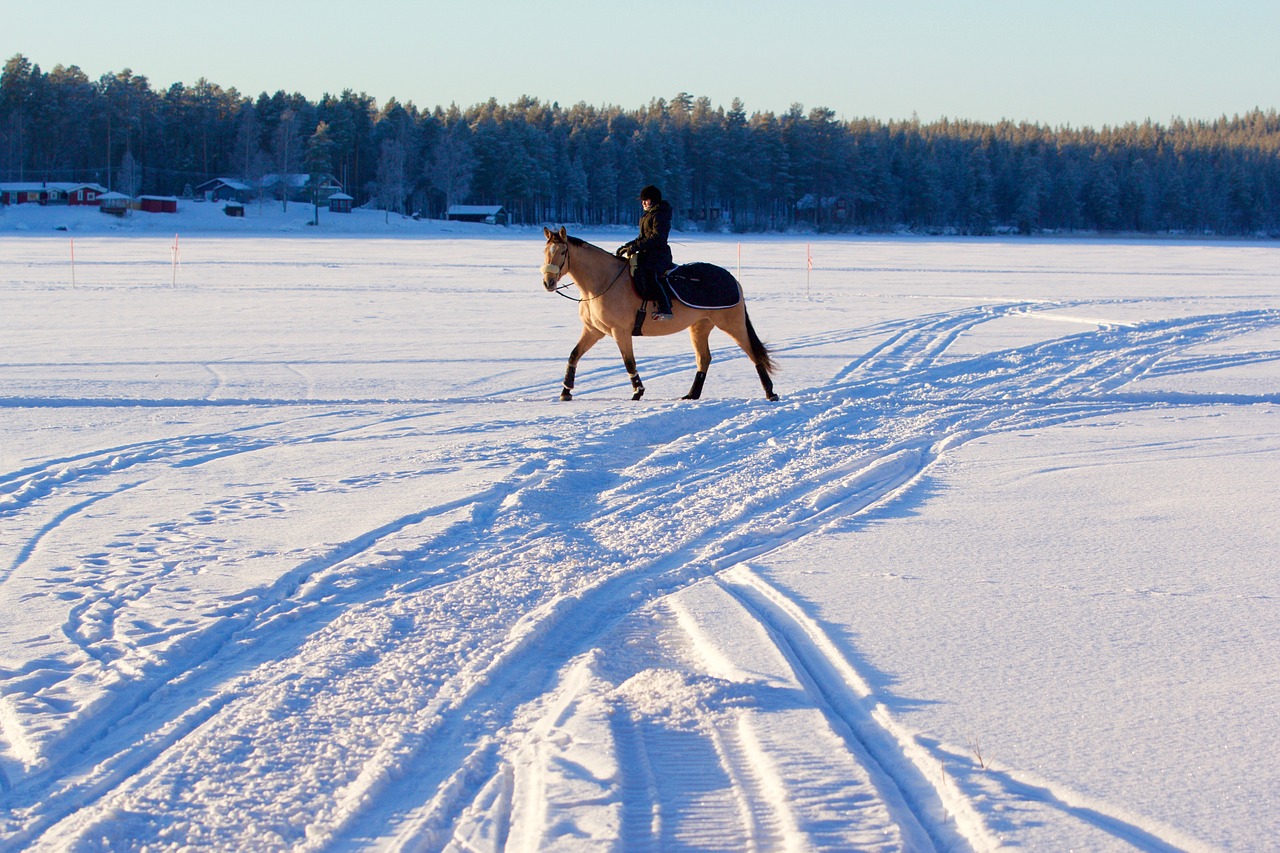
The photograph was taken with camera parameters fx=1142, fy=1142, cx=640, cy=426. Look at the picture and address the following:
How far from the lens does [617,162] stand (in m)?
117

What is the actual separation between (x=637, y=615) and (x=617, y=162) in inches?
4525

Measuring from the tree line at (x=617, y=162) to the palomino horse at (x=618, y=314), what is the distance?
91411 mm

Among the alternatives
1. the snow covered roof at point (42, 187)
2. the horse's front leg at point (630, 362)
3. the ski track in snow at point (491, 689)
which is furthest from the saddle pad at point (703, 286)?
the snow covered roof at point (42, 187)

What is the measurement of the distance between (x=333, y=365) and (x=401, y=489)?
743 cm

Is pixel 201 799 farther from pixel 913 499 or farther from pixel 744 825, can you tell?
pixel 913 499

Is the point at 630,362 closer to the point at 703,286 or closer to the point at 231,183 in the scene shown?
the point at 703,286

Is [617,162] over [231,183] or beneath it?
over

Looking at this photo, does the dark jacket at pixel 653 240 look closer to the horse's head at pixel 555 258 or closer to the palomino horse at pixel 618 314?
the palomino horse at pixel 618 314

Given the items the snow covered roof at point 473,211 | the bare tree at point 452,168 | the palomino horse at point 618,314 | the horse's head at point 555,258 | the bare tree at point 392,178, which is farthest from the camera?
the bare tree at point 452,168

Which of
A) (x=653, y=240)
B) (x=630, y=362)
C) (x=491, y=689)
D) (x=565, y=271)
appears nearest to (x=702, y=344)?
(x=630, y=362)

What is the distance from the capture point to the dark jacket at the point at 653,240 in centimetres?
1165

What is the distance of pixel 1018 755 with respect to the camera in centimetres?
359

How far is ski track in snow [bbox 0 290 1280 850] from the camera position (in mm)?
3209

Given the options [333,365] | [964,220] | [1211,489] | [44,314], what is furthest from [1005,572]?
[964,220]
